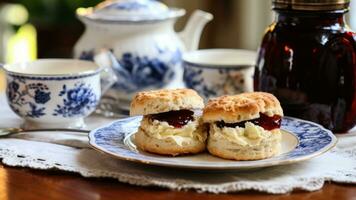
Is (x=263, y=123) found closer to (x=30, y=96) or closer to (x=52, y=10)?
(x=30, y=96)

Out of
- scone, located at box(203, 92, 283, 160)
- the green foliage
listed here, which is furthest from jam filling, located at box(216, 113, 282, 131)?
the green foliage

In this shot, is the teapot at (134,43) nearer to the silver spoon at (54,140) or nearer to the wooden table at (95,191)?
the silver spoon at (54,140)

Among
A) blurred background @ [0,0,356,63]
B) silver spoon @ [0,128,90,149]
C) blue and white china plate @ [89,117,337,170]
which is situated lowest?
blurred background @ [0,0,356,63]

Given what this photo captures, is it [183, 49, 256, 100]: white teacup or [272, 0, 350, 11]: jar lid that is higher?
[272, 0, 350, 11]: jar lid

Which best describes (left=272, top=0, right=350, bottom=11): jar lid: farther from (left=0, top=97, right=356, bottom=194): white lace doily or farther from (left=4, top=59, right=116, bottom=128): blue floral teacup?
(left=4, top=59, right=116, bottom=128): blue floral teacup

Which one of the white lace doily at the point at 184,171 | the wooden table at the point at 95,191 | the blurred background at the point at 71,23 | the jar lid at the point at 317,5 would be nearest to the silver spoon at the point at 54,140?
the white lace doily at the point at 184,171

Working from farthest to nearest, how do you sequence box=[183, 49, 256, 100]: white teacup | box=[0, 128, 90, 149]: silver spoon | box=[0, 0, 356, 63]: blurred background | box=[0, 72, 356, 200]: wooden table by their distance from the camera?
box=[0, 0, 356, 63]: blurred background < box=[183, 49, 256, 100]: white teacup < box=[0, 128, 90, 149]: silver spoon < box=[0, 72, 356, 200]: wooden table

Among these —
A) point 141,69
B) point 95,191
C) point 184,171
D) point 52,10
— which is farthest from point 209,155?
point 52,10

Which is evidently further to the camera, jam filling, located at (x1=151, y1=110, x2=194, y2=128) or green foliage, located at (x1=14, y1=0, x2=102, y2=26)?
green foliage, located at (x1=14, y1=0, x2=102, y2=26)
